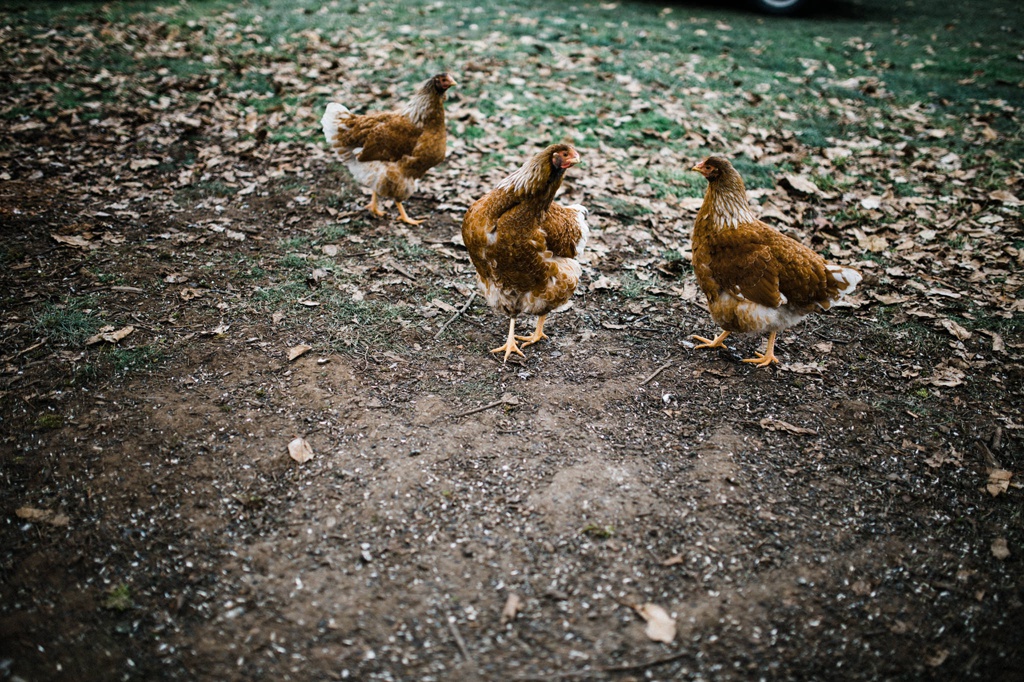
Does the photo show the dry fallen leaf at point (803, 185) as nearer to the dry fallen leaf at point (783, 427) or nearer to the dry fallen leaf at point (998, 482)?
the dry fallen leaf at point (783, 427)

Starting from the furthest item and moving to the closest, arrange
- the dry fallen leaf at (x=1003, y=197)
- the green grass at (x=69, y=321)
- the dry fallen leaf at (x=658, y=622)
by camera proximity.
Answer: the dry fallen leaf at (x=1003, y=197), the green grass at (x=69, y=321), the dry fallen leaf at (x=658, y=622)

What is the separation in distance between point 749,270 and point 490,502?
2.13 meters

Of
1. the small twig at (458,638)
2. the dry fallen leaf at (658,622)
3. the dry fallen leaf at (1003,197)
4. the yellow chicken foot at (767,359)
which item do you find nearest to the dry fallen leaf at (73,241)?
the small twig at (458,638)

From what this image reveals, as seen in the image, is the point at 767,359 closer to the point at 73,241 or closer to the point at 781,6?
the point at 73,241

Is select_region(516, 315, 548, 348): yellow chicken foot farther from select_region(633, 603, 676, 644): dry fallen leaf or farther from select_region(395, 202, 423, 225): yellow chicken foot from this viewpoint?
select_region(633, 603, 676, 644): dry fallen leaf

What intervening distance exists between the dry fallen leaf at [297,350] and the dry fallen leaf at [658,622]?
104 inches

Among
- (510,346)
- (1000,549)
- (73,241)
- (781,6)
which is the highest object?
(781,6)

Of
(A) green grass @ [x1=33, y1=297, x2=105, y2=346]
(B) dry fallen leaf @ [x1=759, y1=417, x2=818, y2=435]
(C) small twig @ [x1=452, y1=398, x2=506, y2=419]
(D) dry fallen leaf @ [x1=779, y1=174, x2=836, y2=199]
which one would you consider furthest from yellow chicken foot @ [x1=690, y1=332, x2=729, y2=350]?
(A) green grass @ [x1=33, y1=297, x2=105, y2=346]

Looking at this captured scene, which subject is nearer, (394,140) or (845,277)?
(845,277)

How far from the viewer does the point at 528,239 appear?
3764 millimetres

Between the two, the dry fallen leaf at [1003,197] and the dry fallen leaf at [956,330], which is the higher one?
the dry fallen leaf at [1003,197]

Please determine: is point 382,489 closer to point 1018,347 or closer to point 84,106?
point 1018,347

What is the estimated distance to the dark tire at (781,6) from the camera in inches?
405

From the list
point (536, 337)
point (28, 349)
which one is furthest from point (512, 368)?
point (28, 349)
